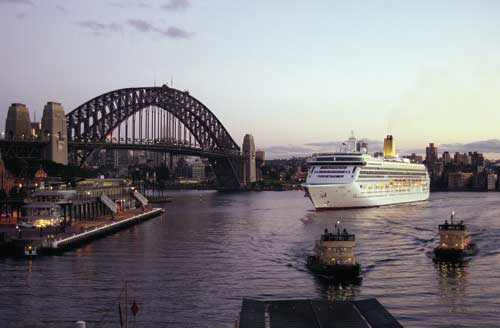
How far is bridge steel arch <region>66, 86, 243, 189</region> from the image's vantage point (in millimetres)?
122812

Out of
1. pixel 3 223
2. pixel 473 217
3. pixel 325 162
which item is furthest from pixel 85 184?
pixel 473 217

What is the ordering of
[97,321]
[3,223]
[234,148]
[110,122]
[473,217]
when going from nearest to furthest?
[97,321], [3,223], [473,217], [110,122], [234,148]

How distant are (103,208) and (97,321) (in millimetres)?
45453

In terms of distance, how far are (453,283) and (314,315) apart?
40.0 ft

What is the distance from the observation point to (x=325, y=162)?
79.2 m

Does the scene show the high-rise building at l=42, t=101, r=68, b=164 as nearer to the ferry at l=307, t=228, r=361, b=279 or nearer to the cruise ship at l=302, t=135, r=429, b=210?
the cruise ship at l=302, t=135, r=429, b=210

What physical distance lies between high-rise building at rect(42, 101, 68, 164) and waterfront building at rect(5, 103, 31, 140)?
11.0 feet

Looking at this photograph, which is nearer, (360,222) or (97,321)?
(97,321)

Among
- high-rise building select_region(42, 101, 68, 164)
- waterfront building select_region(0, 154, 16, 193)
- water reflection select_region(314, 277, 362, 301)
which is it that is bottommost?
water reflection select_region(314, 277, 362, 301)

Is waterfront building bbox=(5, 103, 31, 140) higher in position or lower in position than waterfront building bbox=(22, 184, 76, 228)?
higher

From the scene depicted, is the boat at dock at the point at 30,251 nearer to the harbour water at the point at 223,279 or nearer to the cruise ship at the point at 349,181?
the harbour water at the point at 223,279

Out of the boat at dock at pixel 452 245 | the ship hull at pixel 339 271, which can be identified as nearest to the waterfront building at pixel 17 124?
the boat at dock at pixel 452 245

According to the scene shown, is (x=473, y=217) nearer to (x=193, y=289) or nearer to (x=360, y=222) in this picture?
(x=360, y=222)

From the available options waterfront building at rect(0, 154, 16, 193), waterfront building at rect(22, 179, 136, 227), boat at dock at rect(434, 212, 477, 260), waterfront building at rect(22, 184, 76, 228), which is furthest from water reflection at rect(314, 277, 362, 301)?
waterfront building at rect(0, 154, 16, 193)
